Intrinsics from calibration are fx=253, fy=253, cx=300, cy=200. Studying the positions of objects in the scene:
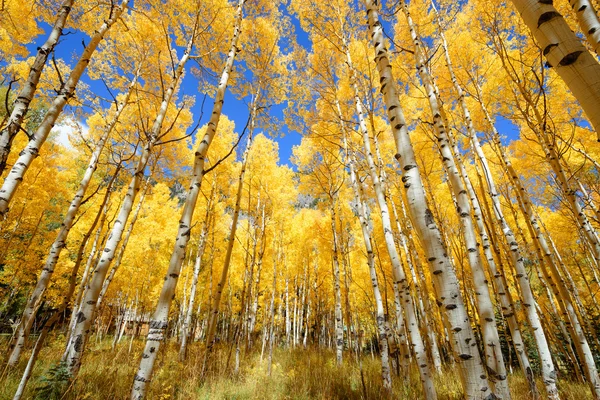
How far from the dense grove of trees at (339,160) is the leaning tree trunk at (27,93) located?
17 mm

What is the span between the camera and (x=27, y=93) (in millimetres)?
2271

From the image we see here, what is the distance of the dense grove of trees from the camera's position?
7.08ft

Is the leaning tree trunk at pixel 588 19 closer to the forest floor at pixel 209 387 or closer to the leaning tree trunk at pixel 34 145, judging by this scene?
the forest floor at pixel 209 387

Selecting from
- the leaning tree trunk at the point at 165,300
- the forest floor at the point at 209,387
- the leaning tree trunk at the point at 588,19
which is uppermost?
the leaning tree trunk at the point at 588,19

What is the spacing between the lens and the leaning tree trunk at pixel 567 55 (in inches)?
37.4

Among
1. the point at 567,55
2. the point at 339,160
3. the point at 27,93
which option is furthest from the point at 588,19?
the point at 339,160

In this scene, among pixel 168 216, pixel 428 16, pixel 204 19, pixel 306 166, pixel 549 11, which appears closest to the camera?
pixel 549 11

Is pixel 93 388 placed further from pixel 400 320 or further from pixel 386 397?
pixel 400 320

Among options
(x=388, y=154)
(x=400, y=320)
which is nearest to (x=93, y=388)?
(x=400, y=320)

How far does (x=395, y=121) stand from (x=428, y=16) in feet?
20.9

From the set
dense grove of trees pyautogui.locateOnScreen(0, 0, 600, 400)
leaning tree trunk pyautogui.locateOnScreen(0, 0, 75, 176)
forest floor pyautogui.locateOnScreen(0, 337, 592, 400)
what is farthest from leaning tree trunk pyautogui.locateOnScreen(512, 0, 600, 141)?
leaning tree trunk pyautogui.locateOnScreen(0, 0, 75, 176)

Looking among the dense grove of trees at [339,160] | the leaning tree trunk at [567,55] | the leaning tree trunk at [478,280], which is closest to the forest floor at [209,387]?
the dense grove of trees at [339,160]

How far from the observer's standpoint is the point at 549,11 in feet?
3.58

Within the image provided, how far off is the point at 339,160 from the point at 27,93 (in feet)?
18.5
